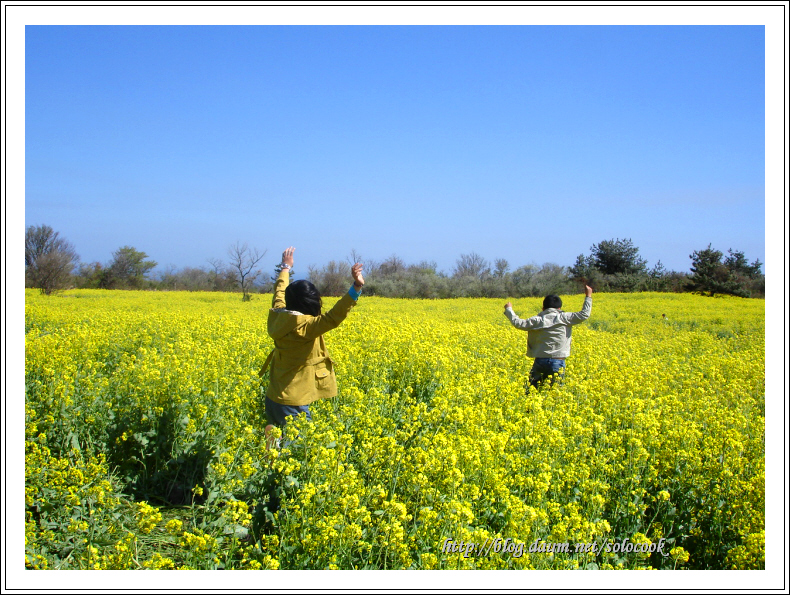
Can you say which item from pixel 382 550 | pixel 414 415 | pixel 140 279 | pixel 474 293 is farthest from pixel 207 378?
Result: pixel 140 279

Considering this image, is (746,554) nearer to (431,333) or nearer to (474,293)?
(431,333)

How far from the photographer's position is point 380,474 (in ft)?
12.5

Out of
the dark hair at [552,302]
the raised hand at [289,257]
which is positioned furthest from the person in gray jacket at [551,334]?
the raised hand at [289,257]

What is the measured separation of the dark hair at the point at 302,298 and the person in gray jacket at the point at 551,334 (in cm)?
331

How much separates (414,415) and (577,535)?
2041 millimetres

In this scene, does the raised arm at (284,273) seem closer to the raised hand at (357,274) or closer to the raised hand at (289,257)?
the raised hand at (289,257)

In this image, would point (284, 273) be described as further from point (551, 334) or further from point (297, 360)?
point (551, 334)

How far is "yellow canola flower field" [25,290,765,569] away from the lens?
10.2 feet

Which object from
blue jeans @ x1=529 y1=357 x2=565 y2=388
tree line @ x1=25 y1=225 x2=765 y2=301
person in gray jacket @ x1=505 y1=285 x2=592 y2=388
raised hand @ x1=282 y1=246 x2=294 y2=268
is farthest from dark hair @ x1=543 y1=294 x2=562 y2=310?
tree line @ x1=25 y1=225 x2=765 y2=301

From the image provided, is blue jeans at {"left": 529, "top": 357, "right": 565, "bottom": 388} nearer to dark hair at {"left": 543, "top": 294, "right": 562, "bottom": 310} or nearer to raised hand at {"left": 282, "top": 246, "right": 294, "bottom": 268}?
dark hair at {"left": 543, "top": 294, "right": 562, "bottom": 310}

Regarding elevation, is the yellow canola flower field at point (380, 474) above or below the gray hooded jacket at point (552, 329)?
below

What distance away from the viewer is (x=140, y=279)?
4931 centimetres

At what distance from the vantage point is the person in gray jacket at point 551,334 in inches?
275

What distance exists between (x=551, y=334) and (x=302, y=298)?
3.94m
